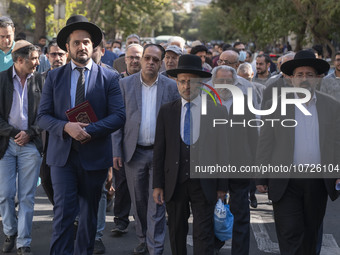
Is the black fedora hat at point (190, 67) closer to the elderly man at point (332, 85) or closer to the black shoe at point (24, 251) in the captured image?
the black shoe at point (24, 251)

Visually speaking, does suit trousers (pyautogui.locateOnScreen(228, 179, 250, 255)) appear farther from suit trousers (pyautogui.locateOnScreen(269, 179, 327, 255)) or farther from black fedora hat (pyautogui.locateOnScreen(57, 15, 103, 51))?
black fedora hat (pyautogui.locateOnScreen(57, 15, 103, 51))

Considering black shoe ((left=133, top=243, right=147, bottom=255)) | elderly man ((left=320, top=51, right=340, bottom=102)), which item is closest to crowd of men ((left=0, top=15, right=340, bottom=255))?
black shoe ((left=133, top=243, right=147, bottom=255))

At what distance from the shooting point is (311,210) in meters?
5.60

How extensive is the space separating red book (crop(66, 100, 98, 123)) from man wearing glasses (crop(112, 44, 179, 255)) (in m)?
1.23

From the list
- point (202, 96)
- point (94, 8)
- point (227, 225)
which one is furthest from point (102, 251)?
point (94, 8)

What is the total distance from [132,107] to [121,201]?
1532 mm

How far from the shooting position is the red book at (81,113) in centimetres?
557

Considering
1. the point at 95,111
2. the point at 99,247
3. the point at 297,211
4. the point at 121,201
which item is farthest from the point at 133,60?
the point at 297,211

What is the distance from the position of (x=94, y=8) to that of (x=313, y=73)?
32.4 meters

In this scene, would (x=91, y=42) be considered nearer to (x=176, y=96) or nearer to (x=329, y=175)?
(x=176, y=96)

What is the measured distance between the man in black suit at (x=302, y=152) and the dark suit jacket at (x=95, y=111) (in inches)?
55.6

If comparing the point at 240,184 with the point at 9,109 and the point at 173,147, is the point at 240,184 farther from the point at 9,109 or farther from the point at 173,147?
the point at 9,109

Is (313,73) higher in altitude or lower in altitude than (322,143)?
higher

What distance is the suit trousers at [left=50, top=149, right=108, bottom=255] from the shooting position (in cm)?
571
